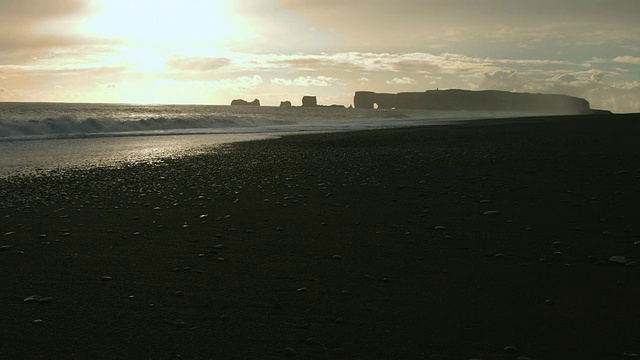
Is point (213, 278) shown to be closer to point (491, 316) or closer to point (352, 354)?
point (352, 354)

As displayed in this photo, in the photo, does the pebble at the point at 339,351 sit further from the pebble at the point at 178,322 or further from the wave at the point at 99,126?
the wave at the point at 99,126

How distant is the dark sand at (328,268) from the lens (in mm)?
4434

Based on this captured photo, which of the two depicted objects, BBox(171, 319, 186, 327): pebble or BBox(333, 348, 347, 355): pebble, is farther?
BBox(171, 319, 186, 327): pebble

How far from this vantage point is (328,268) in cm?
636

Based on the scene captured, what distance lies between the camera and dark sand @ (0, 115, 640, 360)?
4.43 m

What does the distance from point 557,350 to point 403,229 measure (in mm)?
4065

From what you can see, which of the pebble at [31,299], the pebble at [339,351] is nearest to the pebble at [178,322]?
the pebble at [339,351]

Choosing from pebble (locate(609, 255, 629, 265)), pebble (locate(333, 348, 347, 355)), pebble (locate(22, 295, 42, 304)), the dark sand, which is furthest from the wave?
pebble (locate(609, 255, 629, 265))

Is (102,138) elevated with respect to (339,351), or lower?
elevated

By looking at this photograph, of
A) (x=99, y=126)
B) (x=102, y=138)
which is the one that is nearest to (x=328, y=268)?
(x=102, y=138)

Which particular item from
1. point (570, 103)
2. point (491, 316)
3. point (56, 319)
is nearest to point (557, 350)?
point (491, 316)

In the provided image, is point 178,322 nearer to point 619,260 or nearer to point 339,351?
point 339,351

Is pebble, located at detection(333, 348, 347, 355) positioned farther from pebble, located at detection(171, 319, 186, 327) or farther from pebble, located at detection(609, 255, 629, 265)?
pebble, located at detection(609, 255, 629, 265)

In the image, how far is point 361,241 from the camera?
24.8 ft
